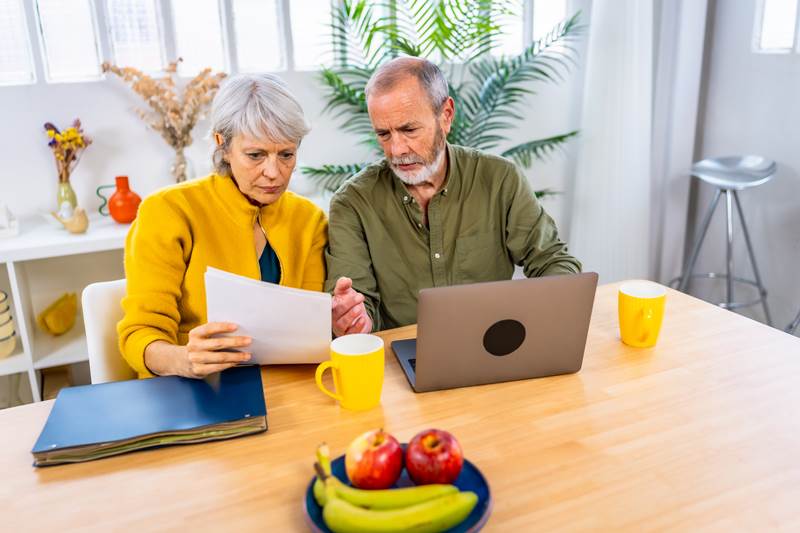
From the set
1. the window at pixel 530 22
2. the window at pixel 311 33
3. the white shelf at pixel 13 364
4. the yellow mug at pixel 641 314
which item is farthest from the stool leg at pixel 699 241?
the white shelf at pixel 13 364

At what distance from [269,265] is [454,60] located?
1942 mm

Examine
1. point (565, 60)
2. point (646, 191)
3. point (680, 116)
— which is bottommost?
point (646, 191)

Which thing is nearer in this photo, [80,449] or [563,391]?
[80,449]

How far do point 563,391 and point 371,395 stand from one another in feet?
1.15

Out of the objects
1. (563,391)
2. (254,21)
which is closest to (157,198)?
(563,391)

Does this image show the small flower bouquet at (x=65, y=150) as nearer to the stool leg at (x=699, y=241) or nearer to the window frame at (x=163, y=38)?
the window frame at (x=163, y=38)

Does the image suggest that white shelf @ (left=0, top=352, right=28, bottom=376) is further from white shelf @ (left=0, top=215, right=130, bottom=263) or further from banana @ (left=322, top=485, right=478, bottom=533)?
banana @ (left=322, top=485, right=478, bottom=533)

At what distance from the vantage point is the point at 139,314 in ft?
4.89

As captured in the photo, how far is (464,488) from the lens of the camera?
95 cm

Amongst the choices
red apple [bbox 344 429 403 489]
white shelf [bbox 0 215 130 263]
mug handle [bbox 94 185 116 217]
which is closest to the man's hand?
red apple [bbox 344 429 403 489]

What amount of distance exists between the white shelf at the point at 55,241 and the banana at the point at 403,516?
2.04 metres

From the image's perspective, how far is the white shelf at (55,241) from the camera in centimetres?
252

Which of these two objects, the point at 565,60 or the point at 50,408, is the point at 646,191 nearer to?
the point at 565,60

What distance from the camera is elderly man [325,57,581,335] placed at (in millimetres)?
1827
